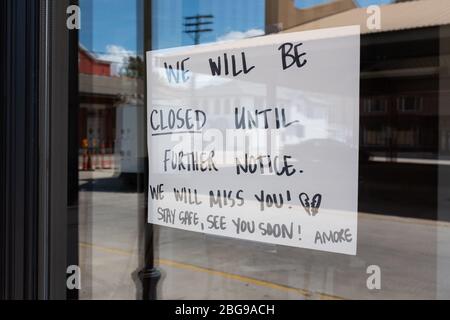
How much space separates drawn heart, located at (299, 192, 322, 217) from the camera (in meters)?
1.25

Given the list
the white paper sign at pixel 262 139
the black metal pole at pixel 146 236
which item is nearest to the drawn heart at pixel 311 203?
the white paper sign at pixel 262 139

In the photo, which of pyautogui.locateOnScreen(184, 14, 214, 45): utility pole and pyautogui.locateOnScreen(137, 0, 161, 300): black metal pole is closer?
pyautogui.locateOnScreen(184, 14, 214, 45): utility pole

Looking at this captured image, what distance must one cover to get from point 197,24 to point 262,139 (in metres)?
0.67

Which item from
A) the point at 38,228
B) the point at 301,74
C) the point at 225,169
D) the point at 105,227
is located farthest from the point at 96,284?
the point at 301,74

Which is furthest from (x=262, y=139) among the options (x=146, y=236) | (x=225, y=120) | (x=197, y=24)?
(x=146, y=236)

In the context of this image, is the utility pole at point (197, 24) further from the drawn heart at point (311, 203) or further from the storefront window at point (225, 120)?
the drawn heart at point (311, 203)

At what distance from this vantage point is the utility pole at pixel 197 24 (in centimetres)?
176

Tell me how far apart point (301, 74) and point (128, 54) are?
0.98m

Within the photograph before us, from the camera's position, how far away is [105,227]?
2250 millimetres

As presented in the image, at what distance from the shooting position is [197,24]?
1817mm

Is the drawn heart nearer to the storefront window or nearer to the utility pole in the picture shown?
the storefront window

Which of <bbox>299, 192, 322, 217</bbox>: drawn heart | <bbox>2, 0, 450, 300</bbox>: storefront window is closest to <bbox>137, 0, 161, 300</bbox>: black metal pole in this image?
<bbox>2, 0, 450, 300</bbox>: storefront window

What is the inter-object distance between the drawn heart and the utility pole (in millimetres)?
766

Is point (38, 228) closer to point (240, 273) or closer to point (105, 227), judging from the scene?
point (105, 227)
